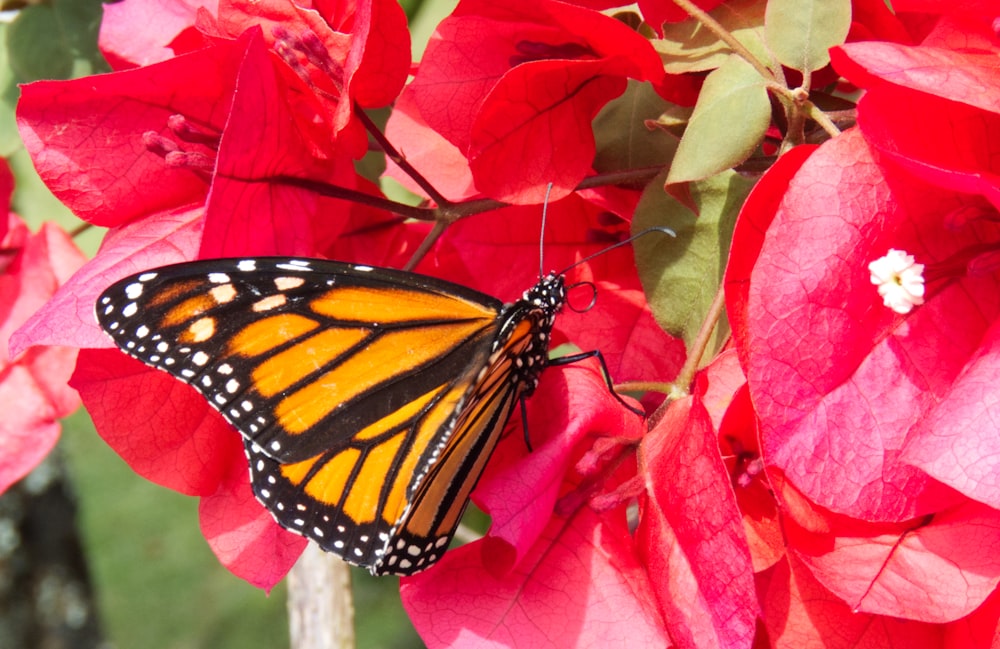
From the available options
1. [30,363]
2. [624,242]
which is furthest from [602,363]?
[30,363]

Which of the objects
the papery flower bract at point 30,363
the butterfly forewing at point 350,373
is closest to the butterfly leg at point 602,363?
the butterfly forewing at point 350,373

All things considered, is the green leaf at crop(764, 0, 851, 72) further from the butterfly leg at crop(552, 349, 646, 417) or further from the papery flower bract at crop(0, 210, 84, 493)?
the papery flower bract at crop(0, 210, 84, 493)

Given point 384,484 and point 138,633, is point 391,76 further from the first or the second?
point 138,633

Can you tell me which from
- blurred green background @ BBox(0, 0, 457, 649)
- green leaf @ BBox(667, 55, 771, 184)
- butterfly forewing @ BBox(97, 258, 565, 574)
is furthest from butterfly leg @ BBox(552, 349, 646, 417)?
blurred green background @ BBox(0, 0, 457, 649)

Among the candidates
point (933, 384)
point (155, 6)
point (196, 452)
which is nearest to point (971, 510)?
point (933, 384)

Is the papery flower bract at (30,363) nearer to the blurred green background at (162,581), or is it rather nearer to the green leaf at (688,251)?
the green leaf at (688,251)

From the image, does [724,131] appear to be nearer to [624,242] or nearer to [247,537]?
[624,242]
